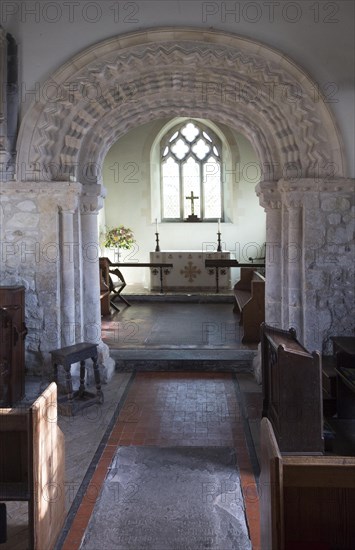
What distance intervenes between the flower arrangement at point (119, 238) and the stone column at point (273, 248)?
5872mm

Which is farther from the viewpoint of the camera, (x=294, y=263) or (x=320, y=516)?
(x=294, y=263)

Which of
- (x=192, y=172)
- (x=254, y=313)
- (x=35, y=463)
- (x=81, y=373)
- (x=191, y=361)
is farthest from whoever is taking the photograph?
(x=192, y=172)

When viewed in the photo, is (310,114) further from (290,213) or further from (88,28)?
(88,28)

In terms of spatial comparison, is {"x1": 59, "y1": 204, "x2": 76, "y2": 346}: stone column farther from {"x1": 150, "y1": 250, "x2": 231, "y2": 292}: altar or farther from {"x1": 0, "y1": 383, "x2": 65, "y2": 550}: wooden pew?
{"x1": 150, "y1": 250, "x2": 231, "y2": 292}: altar

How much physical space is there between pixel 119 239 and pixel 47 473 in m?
8.73

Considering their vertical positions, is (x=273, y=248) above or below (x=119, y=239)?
below

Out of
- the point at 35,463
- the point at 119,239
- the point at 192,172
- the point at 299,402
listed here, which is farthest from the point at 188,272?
the point at 35,463

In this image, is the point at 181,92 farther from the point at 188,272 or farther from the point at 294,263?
the point at 188,272

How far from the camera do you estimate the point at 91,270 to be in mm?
5730

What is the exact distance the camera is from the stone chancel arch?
198 inches

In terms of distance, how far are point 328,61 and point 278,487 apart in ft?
14.6

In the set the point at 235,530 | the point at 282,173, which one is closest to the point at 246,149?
the point at 282,173

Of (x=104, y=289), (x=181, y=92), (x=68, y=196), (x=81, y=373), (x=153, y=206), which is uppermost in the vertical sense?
(x=181, y=92)

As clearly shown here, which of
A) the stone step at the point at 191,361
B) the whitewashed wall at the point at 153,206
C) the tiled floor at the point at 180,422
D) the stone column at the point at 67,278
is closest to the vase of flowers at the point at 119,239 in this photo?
the whitewashed wall at the point at 153,206
